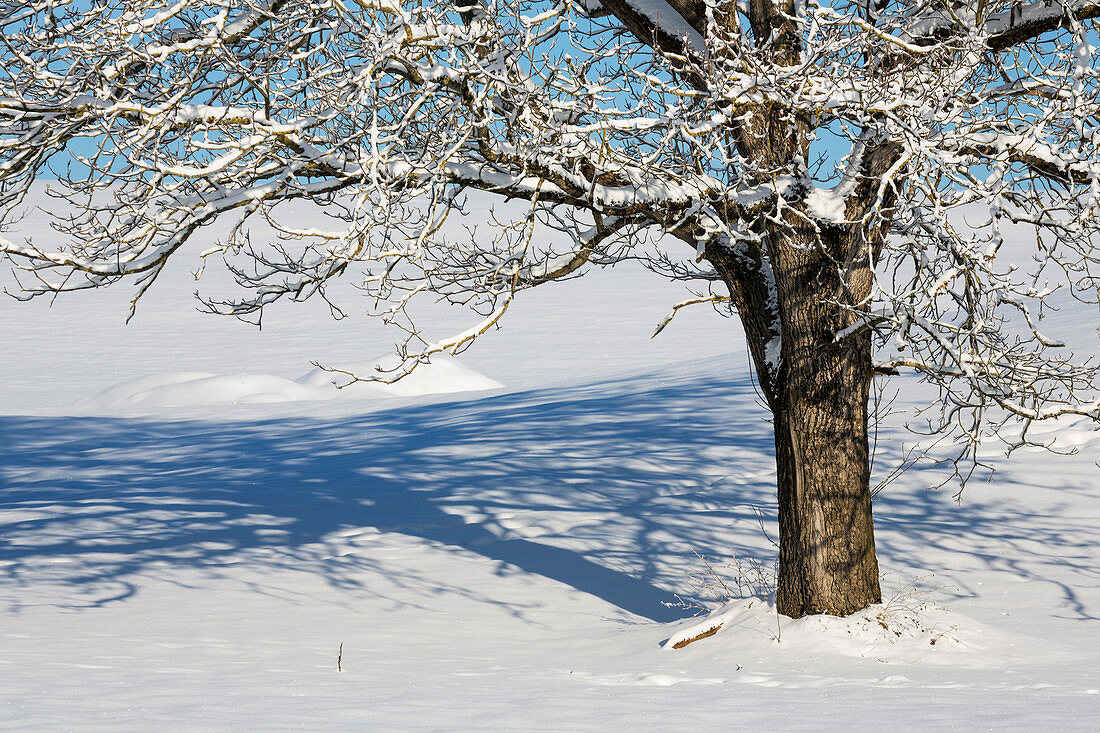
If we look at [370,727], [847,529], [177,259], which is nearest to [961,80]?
[847,529]

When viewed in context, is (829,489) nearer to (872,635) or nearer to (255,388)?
(872,635)

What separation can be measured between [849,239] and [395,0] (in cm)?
330

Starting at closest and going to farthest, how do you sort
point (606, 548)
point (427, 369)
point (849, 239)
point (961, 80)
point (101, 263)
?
point (961, 80) → point (101, 263) → point (849, 239) → point (606, 548) → point (427, 369)

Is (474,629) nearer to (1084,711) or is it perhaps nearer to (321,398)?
(1084,711)

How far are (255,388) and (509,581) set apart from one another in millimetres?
18532

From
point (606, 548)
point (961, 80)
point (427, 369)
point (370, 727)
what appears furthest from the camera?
point (427, 369)

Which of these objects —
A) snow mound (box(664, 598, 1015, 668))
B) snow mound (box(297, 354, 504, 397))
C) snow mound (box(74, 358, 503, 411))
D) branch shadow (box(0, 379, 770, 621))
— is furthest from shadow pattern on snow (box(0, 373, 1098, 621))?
snow mound (box(297, 354, 504, 397))

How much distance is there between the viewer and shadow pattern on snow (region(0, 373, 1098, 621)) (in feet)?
31.4

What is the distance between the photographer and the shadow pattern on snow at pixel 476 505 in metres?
9.59

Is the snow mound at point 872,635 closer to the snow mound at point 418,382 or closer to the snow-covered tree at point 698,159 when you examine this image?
the snow-covered tree at point 698,159

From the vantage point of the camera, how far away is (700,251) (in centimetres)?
723

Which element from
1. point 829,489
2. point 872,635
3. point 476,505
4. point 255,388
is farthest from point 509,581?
point 255,388

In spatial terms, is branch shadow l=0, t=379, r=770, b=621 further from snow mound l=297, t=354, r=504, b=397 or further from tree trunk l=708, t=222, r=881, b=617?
snow mound l=297, t=354, r=504, b=397

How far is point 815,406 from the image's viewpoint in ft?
23.7
